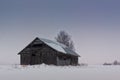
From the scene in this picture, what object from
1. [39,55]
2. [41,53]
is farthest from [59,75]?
[39,55]

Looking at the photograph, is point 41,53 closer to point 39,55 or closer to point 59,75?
point 39,55

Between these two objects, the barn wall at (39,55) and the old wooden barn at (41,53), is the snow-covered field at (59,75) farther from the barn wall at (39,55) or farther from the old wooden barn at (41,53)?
the barn wall at (39,55)

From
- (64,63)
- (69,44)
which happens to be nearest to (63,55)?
(64,63)

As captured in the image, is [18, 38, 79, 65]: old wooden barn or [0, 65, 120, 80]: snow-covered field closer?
[0, 65, 120, 80]: snow-covered field

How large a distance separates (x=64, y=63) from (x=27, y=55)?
8202 millimetres

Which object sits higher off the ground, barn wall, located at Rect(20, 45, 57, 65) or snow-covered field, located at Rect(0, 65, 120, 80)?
barn wall, located at Rect(20, 45, 57, 65)

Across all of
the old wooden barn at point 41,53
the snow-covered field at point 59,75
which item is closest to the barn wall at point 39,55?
the old wooden barn at point 41,53

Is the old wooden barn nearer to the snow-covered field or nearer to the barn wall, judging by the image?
the barn wall

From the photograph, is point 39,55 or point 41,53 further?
point 39,55

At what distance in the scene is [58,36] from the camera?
7281 cm

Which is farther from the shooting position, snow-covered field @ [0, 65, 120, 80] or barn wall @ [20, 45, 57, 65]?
barn wall @ [20, 45, 57, 65]

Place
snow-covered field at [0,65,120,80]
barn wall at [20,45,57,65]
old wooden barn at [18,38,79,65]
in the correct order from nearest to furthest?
snow-covered field at [0,65,120,80] → old wooden barn at [18,38,79,65] → barn wall at [20,45,57,65]

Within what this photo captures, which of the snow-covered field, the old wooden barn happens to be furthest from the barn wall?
the snow-covered field

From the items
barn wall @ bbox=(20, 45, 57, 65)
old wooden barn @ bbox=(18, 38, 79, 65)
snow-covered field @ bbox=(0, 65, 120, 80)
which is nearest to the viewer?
snow-covered field @ bbox=(0, 65, 120, 80)
